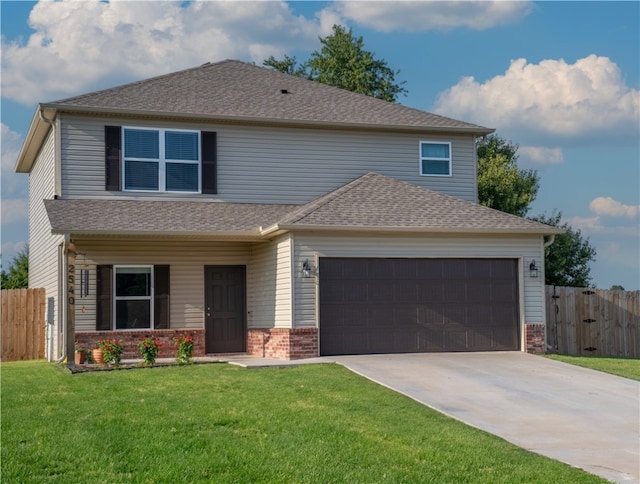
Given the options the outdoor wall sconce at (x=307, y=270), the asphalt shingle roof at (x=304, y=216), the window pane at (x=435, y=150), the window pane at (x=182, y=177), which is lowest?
the outdoor wall sconce at (x=307, y=270)

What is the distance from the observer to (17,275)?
108 feet

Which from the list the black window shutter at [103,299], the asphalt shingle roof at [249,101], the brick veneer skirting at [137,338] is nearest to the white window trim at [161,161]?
the asphalt shingle roof at [249,101]

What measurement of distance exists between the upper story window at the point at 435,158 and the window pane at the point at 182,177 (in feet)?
19.2

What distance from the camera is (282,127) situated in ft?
66.9

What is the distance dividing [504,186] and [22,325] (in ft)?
60.1

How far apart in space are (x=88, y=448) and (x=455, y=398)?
6037 millimetres

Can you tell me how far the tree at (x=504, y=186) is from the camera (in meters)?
32.0

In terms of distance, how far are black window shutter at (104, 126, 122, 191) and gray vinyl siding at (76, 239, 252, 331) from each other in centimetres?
130

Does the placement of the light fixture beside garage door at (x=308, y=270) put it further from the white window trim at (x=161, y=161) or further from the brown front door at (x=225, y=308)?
the white window trim at (x=161, y=161)

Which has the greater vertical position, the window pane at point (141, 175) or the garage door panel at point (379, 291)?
the window pane at point (141, 175)

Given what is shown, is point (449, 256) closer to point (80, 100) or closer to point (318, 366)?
point (318, 366)

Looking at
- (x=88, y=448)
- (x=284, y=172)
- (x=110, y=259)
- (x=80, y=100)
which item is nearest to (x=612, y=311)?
(x=284, y=172)

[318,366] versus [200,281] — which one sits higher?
[200,281]

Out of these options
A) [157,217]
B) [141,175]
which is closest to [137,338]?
[157,217]
